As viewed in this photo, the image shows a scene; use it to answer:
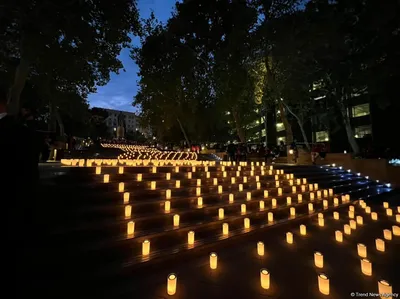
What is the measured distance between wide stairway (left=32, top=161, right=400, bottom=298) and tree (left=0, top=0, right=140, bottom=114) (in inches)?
206

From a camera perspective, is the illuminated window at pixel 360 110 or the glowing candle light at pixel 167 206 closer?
the glowing candle light at pixel 167 206

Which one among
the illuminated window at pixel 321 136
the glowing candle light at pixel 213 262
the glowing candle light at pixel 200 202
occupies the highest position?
the illuminated window at pixel 321 136

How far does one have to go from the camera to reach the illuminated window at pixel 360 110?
2848 cm

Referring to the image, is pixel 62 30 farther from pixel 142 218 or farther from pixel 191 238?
pixel 191 238

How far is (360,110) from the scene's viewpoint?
29281 millimetres

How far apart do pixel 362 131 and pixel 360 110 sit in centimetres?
273

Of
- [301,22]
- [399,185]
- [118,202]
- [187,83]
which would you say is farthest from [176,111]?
[118,202]

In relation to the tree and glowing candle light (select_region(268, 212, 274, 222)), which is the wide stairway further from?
the tree

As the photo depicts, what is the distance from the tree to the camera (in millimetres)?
8188

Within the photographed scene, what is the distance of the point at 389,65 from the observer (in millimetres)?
10109

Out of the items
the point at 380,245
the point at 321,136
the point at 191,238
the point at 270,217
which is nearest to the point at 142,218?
the point at 191,238

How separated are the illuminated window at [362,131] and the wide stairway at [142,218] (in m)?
26.6

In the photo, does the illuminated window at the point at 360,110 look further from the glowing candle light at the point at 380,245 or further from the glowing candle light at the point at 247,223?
the glowing candle light at the point at 247,223

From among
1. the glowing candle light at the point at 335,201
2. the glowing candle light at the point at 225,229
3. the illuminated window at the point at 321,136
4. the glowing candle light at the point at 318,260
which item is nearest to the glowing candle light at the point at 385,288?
the glowing candle light at the point at 318,260
